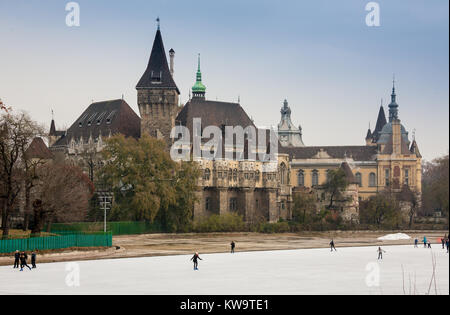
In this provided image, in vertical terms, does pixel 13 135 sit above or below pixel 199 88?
below

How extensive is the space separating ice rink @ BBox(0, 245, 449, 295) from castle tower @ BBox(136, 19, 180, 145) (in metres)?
47.6

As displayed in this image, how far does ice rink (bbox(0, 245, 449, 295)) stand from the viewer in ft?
113

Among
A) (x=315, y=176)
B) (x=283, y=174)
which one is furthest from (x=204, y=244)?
(x=315, y=176)

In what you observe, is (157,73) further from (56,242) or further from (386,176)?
(386,176)

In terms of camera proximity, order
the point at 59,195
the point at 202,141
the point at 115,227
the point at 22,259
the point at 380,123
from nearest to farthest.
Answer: the point at 22,259 → the point at 59,195 → the point at 115,227 → the point at 202,141 → the point at 380,123

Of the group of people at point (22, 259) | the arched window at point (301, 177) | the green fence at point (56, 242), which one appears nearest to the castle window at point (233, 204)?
the arched window at point (301, 177)

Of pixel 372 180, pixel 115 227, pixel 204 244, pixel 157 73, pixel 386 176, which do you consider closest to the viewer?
pixel 204 244

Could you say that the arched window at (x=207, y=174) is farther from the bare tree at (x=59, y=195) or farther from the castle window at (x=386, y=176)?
the castle window at (x=386, y=176)

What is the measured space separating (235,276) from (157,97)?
62917mm

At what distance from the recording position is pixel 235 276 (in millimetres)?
41031

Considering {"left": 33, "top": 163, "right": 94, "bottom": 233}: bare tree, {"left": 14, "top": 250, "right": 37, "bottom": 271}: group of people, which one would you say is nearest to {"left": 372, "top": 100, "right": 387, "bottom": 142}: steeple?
{"left": 33, "top": 163, "right": 94, "bottom": 233}: bare tree

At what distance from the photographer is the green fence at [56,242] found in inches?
2019
